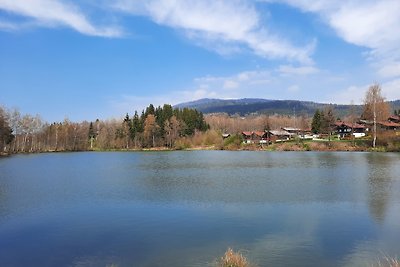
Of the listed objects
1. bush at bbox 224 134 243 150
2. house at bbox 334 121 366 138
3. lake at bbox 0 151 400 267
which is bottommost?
lake at bbox 0 151 400 267

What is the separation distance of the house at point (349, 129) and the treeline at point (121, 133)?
1840 inches

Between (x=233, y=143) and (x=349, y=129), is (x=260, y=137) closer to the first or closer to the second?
(x=233, y=143)

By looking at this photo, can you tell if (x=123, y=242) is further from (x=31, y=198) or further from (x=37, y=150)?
(x=37, y=150)

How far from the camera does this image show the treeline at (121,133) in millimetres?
113812

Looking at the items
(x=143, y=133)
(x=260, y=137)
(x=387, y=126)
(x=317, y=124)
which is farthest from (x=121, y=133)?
(x=387, y=126)

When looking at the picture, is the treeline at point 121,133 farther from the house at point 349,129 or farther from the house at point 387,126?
the house at point 387,126

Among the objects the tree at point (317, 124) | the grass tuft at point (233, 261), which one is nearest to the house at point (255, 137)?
the tree at point (317, 124)

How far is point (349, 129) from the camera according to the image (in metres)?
104

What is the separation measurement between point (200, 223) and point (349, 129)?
318 feet

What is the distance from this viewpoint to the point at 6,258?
13336 millimetres

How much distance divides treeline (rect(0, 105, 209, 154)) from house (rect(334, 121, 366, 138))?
46742mm

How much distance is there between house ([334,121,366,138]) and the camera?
101662 mm

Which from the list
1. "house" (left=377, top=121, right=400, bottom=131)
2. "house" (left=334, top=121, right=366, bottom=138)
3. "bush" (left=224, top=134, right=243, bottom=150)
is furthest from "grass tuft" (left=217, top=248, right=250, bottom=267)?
"house" (left=334, top=121, right=366, bottom=138)

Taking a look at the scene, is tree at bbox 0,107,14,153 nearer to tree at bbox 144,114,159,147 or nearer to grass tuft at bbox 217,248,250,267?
tree at bbox 144,114,159,147
